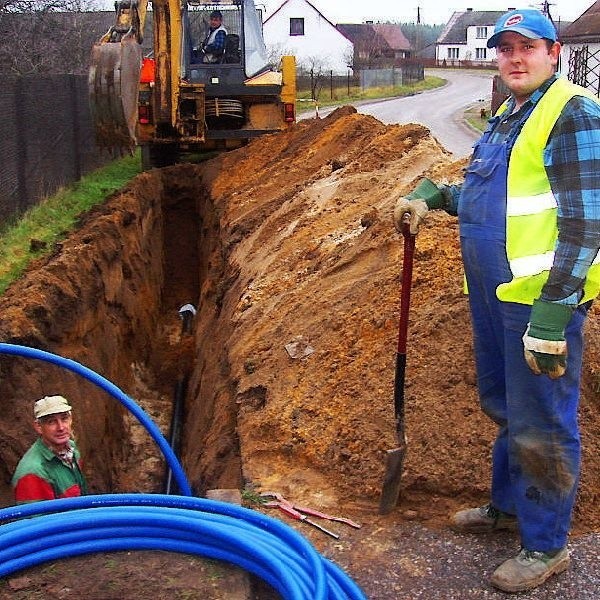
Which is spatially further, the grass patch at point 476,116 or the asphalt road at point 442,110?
the grass patch at point 476,116

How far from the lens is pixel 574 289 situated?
330cm

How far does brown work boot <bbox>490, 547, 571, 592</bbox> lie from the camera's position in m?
3.67

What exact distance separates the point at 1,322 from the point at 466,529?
4256 mm

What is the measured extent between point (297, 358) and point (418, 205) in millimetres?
2150

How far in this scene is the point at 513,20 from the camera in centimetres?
346

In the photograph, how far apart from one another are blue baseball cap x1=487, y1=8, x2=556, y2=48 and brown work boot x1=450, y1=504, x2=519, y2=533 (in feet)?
7.32

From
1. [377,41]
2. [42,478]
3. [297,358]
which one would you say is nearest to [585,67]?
[297,358]

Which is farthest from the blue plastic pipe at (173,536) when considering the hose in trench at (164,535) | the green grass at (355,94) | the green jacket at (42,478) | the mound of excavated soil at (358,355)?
the green grass at (355,94)

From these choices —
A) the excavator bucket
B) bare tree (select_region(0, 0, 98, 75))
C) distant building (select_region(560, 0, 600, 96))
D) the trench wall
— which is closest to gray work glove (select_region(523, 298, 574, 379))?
the trench wall

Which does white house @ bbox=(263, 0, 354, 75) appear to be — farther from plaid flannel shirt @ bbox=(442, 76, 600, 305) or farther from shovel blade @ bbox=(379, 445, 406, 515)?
plaid flannel shirt @ bbox=(442, 76, 600, 305)

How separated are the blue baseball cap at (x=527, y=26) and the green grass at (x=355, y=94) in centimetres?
3533

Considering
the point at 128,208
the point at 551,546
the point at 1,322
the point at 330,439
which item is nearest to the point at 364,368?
the point at 330,439

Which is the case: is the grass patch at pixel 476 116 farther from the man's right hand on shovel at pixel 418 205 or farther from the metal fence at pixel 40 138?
the man's right hand on shovel at pixel 418 205

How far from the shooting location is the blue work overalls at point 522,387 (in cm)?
353
